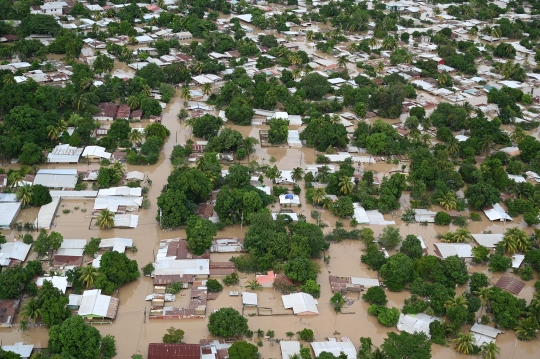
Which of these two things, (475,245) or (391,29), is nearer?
(475,245)

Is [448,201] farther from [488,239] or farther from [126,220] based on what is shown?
[126,220]

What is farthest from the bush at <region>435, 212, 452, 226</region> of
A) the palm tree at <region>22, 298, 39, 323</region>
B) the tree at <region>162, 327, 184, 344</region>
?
the palm tree at <region>22, 298, 39, 323</region>

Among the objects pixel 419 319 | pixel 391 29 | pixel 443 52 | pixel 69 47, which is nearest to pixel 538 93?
pixel 443 52

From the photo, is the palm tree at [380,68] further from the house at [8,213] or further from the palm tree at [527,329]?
the house at [8,213]

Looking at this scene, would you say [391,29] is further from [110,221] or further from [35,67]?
[110,221]

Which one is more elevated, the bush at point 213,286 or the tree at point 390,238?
the tree at point 390,238

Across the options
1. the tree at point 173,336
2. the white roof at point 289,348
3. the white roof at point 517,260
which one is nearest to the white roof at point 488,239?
the white roof at point 517,260

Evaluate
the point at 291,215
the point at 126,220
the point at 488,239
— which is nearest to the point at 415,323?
the point at 488,239
